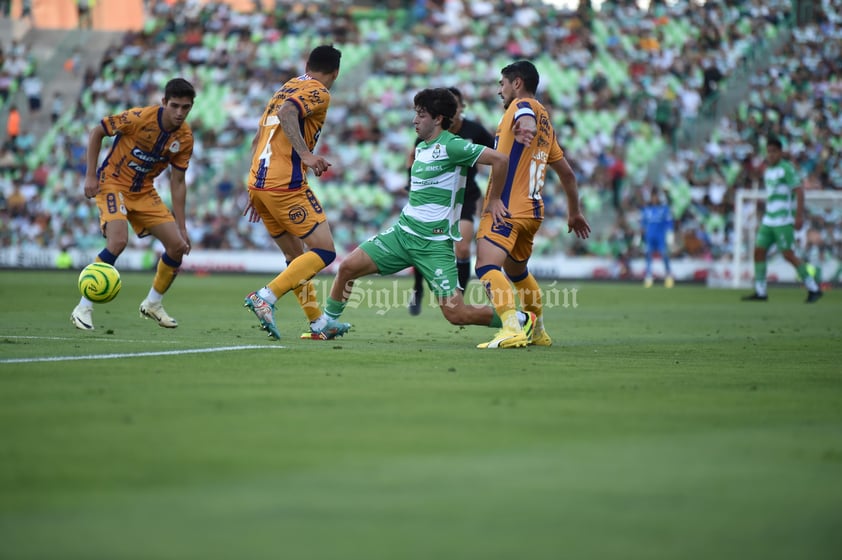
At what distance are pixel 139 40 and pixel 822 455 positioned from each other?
124ft

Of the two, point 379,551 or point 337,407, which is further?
point 337,407

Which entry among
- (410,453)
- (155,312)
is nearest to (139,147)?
(155,312)

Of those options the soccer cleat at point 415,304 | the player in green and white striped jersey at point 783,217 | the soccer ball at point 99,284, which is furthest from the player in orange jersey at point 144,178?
the player in green and white striped jersey at point 783,217

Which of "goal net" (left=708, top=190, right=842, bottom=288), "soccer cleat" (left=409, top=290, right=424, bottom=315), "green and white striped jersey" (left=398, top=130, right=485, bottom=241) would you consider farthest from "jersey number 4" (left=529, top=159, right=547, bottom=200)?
"goal net" (left=708, top=190, right=842, bottom=288)

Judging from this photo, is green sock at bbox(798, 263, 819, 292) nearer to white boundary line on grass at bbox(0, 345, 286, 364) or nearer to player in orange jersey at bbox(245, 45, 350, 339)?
player in orange jersey at bbox(245, 45, 350, 339)

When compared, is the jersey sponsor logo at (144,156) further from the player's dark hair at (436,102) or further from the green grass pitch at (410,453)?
the player's dark hair at (436,102)

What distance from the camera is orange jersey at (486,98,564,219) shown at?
9766 mm

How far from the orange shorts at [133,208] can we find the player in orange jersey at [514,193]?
11.3ft

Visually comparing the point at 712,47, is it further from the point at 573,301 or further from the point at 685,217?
the point at 573,301

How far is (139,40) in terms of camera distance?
39875 mm

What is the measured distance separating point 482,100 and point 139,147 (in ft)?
79.6

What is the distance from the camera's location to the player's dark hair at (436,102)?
9.45 metres

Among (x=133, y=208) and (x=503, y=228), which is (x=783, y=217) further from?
(x=133, y=208)

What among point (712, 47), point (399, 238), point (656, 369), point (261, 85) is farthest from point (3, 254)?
point (656, 369)
